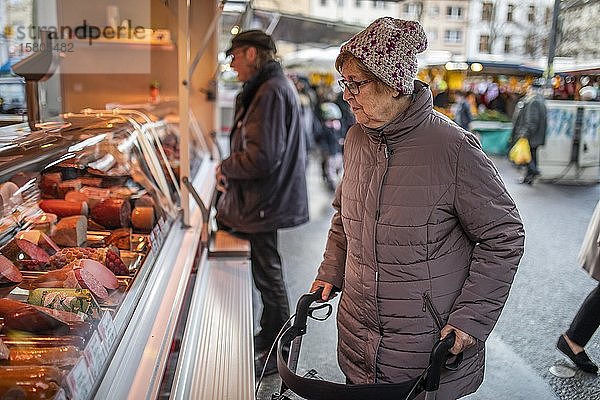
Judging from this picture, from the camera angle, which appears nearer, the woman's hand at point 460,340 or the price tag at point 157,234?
the woman's hand at point 460,340

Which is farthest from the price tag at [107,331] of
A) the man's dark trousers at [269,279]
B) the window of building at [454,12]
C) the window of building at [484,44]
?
the window of building at [454,12]

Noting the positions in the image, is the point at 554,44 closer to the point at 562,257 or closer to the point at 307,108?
the point at 562,257

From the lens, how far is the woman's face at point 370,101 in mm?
1863

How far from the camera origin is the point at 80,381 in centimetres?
132

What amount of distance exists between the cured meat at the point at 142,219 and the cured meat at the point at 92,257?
1.38 feet

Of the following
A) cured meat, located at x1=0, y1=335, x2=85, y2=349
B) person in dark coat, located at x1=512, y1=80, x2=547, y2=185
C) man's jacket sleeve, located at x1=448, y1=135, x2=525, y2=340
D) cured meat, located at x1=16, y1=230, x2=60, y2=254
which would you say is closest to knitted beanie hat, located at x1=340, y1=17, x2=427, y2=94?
man's jacket sleeve, located at x1=448, y1=135, x2=525, y2=340

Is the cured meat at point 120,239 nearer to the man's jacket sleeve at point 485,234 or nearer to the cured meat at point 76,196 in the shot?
the cured meat at point 76,196

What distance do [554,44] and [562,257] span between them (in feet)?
6.17

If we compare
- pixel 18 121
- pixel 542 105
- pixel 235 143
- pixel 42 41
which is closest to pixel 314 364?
pixel 235 143

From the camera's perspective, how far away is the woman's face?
186 centimetres

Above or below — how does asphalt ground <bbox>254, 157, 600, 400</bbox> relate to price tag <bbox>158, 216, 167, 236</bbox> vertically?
below

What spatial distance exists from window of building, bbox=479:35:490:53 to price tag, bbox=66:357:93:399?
198 inches

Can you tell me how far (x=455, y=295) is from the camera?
6.38 ft

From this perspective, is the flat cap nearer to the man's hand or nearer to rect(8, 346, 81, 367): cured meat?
the man's hand
